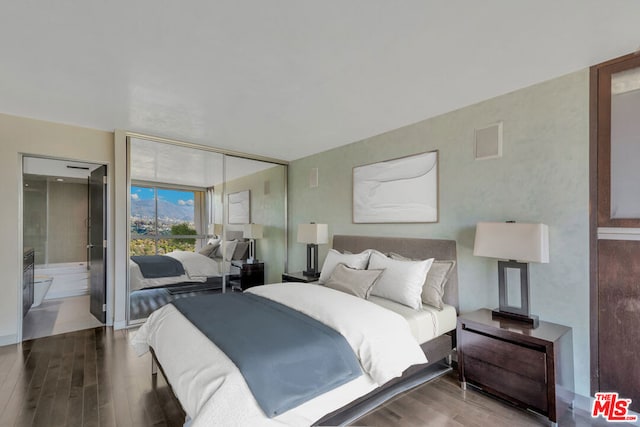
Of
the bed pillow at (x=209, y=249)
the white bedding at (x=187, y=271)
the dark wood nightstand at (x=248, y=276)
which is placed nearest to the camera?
the white bedding at (x=187, y=271)

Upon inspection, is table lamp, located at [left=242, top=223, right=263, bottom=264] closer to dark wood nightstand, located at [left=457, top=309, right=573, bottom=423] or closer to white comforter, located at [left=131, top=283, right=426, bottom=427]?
white comforter, located at [left=131, top=283, right=426, bottom=427]

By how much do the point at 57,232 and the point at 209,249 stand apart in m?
3.86

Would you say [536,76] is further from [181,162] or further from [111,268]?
[111,268]

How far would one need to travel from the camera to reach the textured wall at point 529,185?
226cm

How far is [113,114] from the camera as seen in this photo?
328 centimetres

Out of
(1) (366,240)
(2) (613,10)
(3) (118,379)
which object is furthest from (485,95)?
(3) (118,379)

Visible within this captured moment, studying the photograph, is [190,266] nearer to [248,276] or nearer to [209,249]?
[209,249]

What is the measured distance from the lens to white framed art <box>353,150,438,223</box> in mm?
3275

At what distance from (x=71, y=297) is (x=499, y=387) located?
6.71 metres

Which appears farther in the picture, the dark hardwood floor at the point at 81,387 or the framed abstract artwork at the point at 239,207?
the framed abstract artwork at the point at 239,207

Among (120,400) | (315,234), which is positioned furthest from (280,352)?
(315,234)

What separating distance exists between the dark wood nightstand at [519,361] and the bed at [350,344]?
29 cm

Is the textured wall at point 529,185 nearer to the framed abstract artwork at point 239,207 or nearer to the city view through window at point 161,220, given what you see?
the framed abstract artwork at point 239,207

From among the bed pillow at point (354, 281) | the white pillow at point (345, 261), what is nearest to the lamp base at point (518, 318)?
the bed pillow at point (354, 281)
